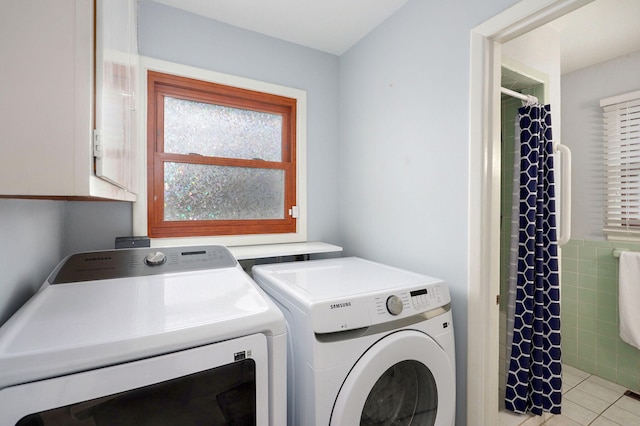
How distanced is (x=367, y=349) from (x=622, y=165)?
8.65 ft

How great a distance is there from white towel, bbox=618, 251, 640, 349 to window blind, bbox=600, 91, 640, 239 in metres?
0.23

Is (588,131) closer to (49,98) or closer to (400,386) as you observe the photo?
(400,386)

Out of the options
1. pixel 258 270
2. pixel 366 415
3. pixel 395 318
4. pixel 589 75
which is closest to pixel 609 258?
pixel 589 75

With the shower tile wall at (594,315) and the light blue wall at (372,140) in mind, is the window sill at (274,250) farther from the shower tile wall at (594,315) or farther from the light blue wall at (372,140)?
the shower tile wall at (594,315)

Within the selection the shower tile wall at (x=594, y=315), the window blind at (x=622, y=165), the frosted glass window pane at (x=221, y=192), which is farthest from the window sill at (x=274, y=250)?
the window blind at (x=622, y=165)

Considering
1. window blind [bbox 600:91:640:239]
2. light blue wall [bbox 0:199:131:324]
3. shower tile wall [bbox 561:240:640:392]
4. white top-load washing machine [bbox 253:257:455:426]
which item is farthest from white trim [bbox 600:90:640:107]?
light blue wall [bbox 0:199:131:324]

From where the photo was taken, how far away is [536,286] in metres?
1.76

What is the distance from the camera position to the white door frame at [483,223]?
4.45 ft

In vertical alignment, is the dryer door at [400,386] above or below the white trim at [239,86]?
below

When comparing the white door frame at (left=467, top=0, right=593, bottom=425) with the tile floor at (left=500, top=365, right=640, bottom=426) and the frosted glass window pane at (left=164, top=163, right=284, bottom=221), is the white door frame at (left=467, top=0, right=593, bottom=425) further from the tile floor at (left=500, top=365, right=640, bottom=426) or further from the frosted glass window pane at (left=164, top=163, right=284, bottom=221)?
the frosted glass window pane at (left=164, top=163, right=284, bottom=221)

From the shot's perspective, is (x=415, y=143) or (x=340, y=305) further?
(x=415, y=143)

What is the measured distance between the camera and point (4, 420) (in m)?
0.54

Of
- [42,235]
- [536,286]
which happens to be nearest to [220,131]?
[42,235]

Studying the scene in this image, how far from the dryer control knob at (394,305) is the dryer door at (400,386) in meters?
0.08
